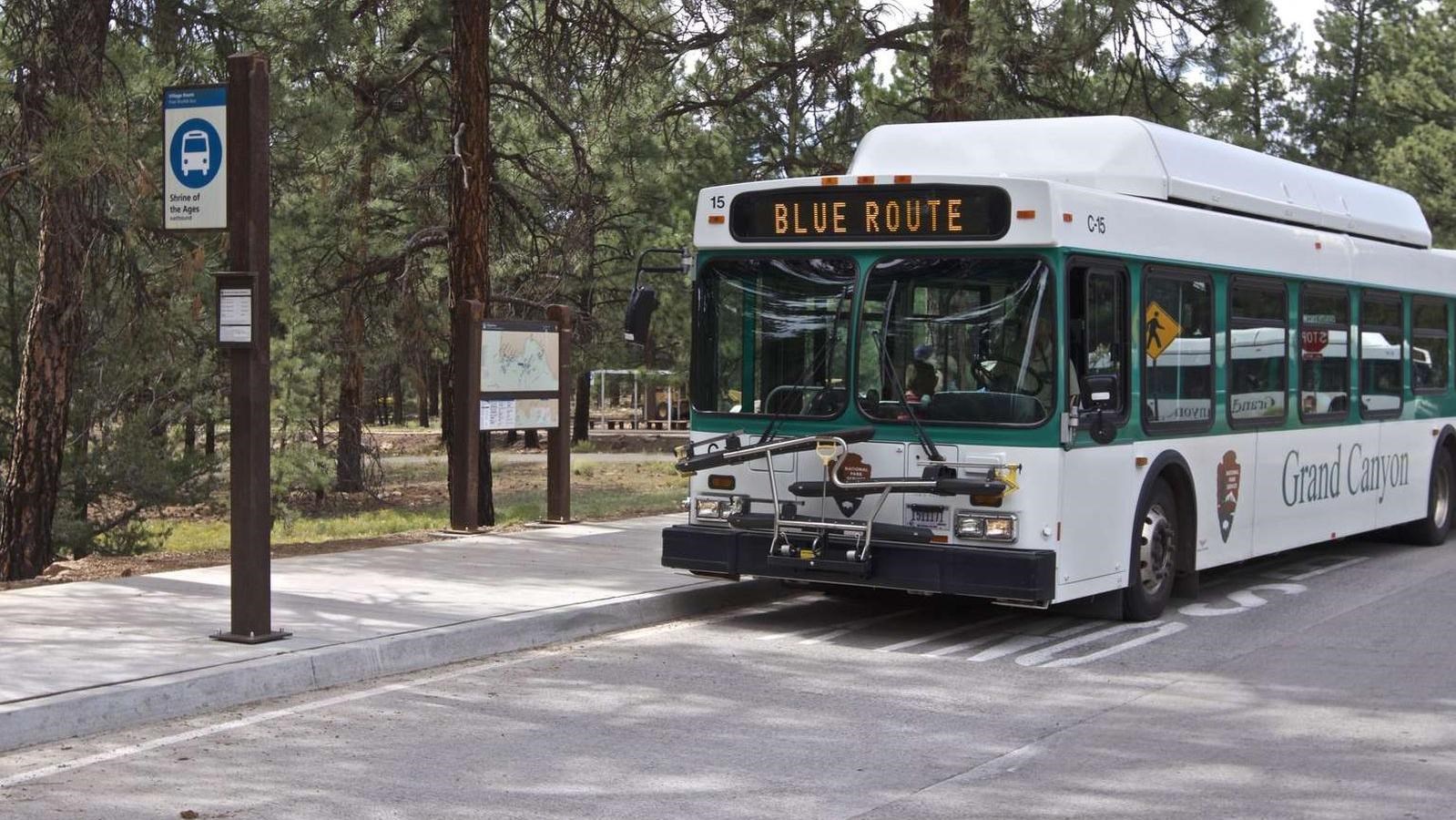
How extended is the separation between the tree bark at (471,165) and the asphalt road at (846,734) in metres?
6.80

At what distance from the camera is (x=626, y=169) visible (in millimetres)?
24781

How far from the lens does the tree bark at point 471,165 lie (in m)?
16.7

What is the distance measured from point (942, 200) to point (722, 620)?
330cm

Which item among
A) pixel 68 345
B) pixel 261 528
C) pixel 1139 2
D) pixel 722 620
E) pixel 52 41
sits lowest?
pixel 722 620

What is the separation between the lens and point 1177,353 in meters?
11.4

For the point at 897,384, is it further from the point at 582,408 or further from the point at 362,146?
the point at 582,408

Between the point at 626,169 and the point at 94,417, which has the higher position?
the point at 626,169

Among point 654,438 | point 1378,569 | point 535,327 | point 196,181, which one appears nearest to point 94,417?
point 535,327

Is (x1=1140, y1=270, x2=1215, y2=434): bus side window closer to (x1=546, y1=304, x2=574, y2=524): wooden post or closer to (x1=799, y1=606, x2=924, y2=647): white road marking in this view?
(x1=799, y1=606, x2=924, y2=647): white road marking

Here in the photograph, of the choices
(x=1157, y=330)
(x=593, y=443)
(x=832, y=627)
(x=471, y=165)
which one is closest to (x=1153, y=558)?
(x=1157, y=330)

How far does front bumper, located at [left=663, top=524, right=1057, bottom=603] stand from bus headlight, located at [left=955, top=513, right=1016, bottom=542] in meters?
0.07

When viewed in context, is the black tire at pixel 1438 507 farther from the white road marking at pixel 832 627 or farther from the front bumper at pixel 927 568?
the front bumper at pixel 927 568

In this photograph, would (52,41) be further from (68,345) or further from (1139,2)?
(1139,2)

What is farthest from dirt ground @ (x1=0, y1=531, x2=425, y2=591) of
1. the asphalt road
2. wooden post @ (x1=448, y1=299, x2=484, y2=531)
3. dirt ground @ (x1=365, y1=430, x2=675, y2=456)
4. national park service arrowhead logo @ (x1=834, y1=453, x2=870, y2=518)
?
dirt ground @ (x1=365, y1=430, x2=675, y2=456)
